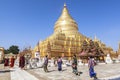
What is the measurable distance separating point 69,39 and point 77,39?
2712 mm

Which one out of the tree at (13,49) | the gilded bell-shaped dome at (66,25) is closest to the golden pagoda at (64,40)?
the gilded bell-shaped dome at (66,25)

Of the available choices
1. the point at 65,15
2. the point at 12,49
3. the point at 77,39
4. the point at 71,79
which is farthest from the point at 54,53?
the point at 12,49

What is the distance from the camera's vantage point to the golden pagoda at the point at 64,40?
42.4 meters

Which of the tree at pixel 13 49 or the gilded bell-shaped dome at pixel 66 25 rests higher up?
the gilded bell-shaped dome at pixel 66 25

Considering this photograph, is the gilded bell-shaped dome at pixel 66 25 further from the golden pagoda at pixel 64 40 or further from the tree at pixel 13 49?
the tree at pixel 13 49

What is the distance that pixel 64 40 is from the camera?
46.6m

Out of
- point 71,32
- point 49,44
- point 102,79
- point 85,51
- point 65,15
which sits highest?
point 65,15

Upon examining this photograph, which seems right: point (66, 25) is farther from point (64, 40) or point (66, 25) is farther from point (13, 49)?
point (13, 49)

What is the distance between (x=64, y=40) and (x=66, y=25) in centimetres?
764

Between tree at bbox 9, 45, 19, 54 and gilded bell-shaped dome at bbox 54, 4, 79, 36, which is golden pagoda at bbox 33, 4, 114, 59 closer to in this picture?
gilded bell-shaped dome at bbox 54, 4, 79, 36

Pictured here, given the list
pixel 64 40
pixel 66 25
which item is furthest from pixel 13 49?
pixel 64 40

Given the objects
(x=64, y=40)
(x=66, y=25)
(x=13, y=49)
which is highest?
(x=66, y=25)

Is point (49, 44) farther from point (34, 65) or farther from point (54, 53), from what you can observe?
point (34, 65)

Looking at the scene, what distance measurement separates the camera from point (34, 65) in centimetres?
2295
